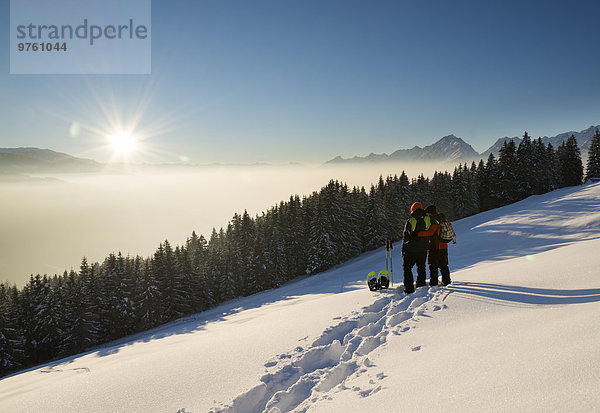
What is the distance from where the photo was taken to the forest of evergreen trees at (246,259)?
33719 mm

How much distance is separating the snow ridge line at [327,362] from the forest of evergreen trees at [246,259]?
3709cm

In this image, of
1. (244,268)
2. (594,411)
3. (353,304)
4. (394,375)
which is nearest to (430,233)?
(353,304)

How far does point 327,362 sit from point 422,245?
4607mm

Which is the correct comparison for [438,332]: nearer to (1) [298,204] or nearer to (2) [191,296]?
(2) [191,296]

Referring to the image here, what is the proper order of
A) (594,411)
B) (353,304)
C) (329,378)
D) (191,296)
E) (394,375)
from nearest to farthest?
(594,411), (394,375), (329,378), (353,304), (191,296)

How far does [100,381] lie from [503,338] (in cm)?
676

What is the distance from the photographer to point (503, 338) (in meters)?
4.00

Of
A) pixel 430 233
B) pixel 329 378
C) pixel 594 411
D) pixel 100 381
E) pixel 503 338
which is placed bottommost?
pixel 100 381

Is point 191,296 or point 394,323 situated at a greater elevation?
point 394,323

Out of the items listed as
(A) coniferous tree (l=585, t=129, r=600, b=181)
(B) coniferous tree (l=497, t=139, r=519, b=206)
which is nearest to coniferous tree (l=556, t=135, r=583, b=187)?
(A) coniferous tree (l=585, t=129, r=600, b=181)

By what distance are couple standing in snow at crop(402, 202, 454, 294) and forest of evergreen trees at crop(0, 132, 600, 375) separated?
3535cm

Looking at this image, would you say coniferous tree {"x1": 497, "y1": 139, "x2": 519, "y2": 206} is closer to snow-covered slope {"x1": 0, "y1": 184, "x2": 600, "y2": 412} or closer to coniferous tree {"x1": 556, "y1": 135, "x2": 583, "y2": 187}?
coniferous tree {"x1": 556, "y1": 135, "x2": 583, "y2": 187}

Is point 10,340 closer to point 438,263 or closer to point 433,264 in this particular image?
point 433,264

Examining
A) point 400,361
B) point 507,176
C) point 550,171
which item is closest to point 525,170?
point 507,176
